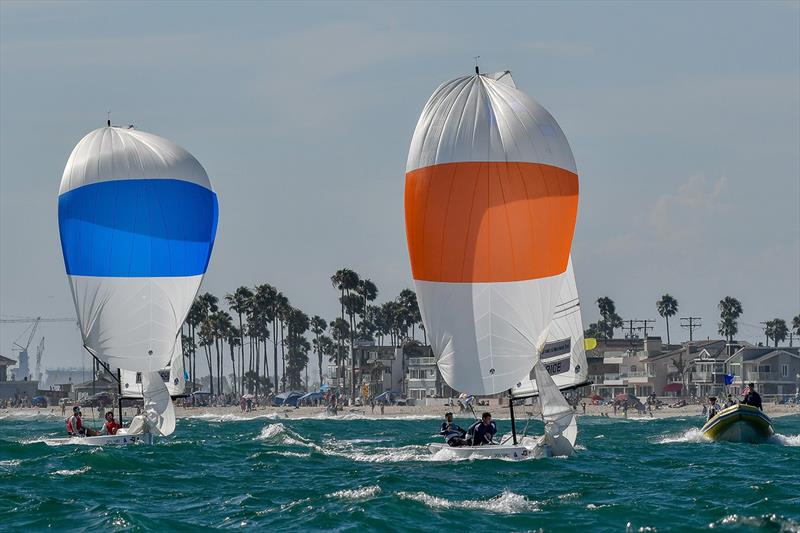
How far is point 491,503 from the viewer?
31.5m

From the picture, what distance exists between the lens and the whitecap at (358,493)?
33094 millimetres

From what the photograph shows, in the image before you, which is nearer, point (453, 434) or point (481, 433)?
point (481, 433)

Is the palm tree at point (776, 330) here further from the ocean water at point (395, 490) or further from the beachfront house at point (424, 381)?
the ocean water at point (395, 490)

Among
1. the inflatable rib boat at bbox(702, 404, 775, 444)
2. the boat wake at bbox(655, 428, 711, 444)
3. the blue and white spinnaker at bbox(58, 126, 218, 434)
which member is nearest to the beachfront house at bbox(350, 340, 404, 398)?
the boat wake at bbox(655, 428, 711, 444)

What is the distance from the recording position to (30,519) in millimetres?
30172

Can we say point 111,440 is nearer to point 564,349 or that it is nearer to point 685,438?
point 564,349

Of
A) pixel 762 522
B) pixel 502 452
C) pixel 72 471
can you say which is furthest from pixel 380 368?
pixel 762 522

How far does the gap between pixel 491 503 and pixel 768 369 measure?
115455mm

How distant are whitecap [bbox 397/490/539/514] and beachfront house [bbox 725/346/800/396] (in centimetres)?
11242

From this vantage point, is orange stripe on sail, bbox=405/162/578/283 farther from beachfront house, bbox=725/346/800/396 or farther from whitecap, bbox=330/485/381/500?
beachfront house, bbox=725/346/800/396

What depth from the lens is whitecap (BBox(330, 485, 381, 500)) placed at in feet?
109

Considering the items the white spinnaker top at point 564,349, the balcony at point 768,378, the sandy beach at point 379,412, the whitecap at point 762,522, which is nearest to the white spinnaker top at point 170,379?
the white spinnaker top at point 564,349

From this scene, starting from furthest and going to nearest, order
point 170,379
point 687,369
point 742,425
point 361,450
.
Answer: point 687,369, point 170,379, point 361,450, point 742,425

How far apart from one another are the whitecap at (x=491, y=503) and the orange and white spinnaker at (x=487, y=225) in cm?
814
